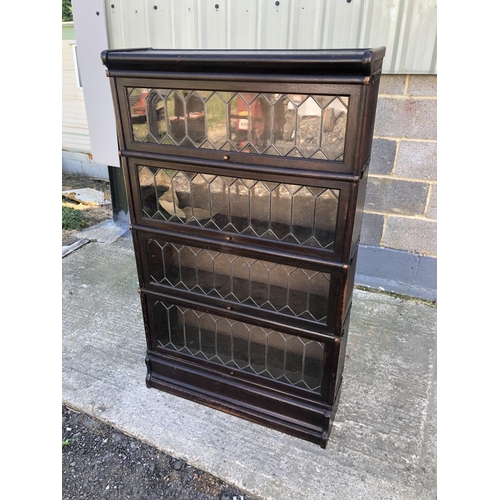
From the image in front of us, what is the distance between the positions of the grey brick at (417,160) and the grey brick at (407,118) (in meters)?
0.05

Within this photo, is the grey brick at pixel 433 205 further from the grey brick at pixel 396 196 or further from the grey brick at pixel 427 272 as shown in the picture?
the grey brick at pixel 427 272

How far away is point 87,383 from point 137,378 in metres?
0.25

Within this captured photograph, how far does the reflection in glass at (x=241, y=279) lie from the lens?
63.9 inches

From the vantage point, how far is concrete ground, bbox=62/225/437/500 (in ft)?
5.46

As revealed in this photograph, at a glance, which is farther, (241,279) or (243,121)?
(241,279)

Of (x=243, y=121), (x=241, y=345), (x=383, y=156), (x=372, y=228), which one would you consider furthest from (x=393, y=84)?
(x=241, y=345)

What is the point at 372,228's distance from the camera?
2.86m

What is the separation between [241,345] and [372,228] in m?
1.45

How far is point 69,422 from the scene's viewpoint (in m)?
1.95

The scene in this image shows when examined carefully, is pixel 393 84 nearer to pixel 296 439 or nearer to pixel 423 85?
pixel 423 85

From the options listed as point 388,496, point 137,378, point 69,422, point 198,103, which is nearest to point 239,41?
point 198,103

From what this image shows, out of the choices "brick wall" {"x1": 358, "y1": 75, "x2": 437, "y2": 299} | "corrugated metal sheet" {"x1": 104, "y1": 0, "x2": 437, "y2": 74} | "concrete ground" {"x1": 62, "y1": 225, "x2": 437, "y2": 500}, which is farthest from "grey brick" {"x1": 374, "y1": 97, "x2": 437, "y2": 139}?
"concrete ground" {"x1": 62, "y1": 225, "x2": 437, "y2": 500}

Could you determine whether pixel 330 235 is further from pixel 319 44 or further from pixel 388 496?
pixel 319 44

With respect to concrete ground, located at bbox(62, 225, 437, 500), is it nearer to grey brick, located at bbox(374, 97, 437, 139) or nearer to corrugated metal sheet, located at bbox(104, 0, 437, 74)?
grey brick, located at bbox(374, 97, 437, 139)
